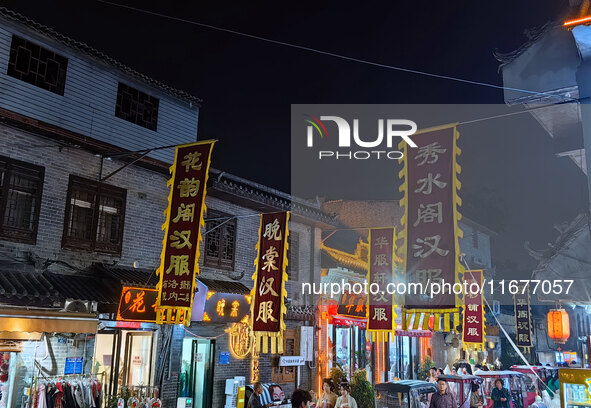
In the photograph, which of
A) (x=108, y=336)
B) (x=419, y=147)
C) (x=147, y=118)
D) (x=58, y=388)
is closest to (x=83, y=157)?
(x=147, y=118)

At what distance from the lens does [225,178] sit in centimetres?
2044

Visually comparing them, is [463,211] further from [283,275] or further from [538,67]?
[283,275]

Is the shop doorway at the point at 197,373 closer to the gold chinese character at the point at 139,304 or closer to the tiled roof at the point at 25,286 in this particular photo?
the gold chinese character at the point at 139,304

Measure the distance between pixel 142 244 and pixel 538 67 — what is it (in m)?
13.8

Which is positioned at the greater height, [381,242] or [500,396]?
[381,242]

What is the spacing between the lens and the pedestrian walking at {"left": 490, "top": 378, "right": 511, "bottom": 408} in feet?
54.2

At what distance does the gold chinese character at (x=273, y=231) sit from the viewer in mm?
16125

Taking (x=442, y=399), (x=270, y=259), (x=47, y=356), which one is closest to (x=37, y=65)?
(x=47, y=356)

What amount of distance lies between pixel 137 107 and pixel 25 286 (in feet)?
24.3

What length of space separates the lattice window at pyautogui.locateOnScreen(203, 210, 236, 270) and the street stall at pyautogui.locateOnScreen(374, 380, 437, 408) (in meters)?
7.54

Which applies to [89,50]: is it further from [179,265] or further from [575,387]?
[575,387]

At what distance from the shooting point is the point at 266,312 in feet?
50.3

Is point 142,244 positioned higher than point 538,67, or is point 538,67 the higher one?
point 538,67

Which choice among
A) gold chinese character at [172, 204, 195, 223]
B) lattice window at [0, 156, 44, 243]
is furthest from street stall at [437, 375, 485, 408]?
lattice window at [0, 156, 44, 243]
